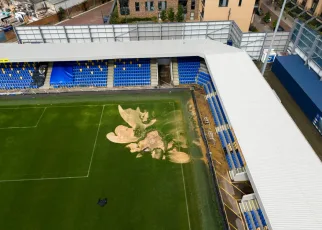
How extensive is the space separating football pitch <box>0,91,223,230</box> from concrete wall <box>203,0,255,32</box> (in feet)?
57.6

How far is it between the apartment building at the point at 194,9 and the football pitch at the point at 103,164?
1773 centimetres

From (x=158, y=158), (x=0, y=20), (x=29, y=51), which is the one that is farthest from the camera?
(x=0, y=20)

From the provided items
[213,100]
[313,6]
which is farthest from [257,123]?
[313,6]

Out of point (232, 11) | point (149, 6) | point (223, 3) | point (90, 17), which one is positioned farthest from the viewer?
point (90, 17)

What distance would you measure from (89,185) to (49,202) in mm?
3633

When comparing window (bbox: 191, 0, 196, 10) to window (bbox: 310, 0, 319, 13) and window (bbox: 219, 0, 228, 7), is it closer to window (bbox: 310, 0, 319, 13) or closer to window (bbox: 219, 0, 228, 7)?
window (bbox: 219, 0, 228, 7)

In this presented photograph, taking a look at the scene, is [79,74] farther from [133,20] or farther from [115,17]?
[133,20]

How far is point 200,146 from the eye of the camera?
88.0ft

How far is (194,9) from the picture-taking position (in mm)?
49250

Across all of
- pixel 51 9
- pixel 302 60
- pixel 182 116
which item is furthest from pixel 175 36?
pixel 51 9

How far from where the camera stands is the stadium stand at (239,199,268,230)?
19016mm

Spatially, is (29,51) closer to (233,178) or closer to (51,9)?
(51,9)

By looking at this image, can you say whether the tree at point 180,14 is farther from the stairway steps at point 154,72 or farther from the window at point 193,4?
the stairway steps at point 154,72

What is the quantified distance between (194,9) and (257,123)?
1363 inches
